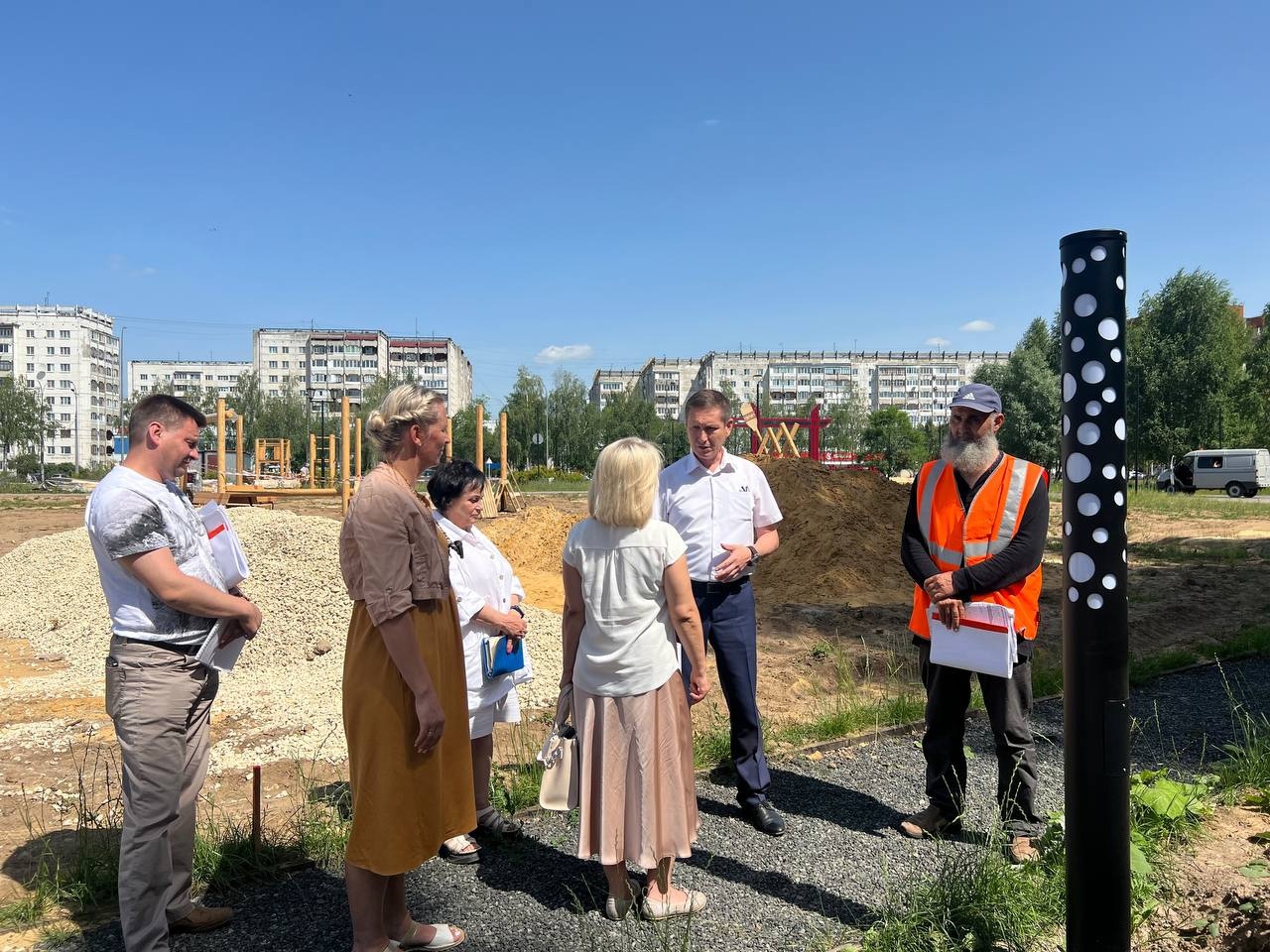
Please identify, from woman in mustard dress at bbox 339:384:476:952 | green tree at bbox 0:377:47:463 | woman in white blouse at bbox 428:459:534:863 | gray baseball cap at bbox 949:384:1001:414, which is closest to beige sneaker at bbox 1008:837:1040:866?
gray baseball cap at bbox 949:384:1001:414

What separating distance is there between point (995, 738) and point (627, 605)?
1736mm

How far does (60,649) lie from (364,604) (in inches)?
314

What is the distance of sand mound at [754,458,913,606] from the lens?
1170 centimetres

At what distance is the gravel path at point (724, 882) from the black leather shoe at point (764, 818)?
1.6 inches

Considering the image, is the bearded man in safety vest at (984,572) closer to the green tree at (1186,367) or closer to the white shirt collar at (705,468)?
the white shirt collar at (705,468)

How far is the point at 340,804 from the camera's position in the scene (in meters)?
4.06

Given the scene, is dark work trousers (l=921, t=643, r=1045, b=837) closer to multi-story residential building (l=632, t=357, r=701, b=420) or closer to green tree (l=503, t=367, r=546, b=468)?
green tree (l=503, t=367, r=546, b=468)

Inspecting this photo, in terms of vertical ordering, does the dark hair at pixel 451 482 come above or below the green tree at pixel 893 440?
below

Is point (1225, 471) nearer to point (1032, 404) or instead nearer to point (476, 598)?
point (1032, 404)

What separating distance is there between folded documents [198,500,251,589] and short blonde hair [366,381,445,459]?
2.54 feet

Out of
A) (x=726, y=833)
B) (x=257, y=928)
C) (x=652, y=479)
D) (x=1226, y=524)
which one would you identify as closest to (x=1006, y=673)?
(x=726, y=833)

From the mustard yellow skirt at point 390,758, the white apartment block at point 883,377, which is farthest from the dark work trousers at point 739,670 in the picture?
the white apartment block at point 883,377

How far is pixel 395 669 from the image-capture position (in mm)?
2529

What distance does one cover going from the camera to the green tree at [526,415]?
63312mm
